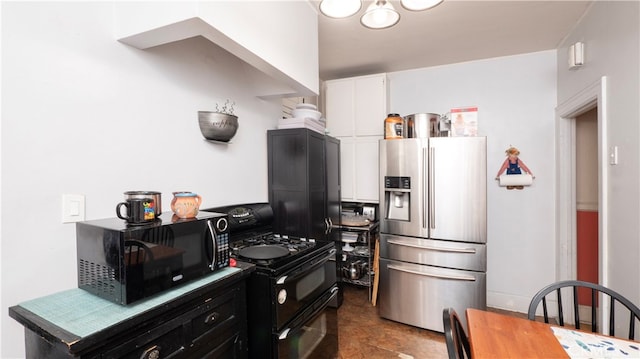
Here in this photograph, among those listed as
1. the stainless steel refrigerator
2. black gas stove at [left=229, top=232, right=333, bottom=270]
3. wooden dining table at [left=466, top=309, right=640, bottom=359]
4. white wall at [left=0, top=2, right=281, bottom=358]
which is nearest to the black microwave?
white wall at [left=0, top=2, right=281, bottom=358]

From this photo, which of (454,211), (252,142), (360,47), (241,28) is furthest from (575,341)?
(360,47)

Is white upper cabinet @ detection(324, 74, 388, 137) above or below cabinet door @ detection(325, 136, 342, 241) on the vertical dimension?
above

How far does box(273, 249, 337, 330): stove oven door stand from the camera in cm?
141

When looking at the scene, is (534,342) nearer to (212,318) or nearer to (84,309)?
(212,318)

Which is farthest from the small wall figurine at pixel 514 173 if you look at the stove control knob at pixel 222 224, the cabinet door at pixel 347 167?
the stove control knob at pixel 222 224

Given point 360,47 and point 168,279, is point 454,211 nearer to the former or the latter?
point 360,47

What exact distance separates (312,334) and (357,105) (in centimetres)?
238

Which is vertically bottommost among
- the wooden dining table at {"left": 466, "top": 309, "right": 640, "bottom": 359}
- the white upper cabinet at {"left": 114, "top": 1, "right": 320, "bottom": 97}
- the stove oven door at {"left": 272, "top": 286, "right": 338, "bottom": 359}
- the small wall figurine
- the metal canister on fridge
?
the stove oven door at {"left": 272, "top": 286, "right": 338, "bottom": 359}

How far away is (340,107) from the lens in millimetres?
3221

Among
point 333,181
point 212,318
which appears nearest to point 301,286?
point 212,318

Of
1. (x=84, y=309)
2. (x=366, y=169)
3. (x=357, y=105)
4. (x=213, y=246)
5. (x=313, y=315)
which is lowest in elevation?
(x=313, y=315)

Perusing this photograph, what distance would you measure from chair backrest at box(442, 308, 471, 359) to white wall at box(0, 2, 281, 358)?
145 cm

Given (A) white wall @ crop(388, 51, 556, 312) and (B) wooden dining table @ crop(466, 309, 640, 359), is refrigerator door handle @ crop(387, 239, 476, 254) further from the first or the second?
(B) wooden dining table @ crop(466, 309, 640, 359)

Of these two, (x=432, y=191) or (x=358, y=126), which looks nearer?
(x=432, y=191)
